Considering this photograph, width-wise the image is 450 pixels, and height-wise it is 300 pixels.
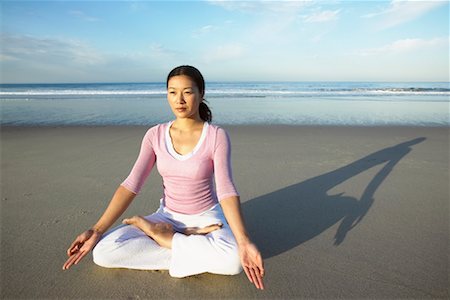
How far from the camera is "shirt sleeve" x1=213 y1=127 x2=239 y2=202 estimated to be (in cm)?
222

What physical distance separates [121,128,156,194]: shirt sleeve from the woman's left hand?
38.8 inches

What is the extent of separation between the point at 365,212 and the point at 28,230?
348cm

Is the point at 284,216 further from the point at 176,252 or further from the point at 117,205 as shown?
the point at 117,205

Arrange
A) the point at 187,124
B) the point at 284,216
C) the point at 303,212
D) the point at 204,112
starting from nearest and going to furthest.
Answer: the point at 187,124, the point at 204,112, the point at 284,216, the point at 303,212

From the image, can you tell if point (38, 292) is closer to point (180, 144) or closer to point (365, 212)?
point (180, 144)

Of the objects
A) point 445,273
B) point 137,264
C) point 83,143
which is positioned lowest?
point 445,273

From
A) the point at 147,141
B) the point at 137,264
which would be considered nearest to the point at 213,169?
the point at 147,141

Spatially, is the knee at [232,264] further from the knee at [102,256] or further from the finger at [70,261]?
the finger at [70,261]

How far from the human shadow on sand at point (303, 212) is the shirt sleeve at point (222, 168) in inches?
31.5

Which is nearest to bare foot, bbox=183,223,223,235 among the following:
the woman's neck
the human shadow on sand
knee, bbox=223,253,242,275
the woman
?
the woman

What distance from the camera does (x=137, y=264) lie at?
7.40 feet

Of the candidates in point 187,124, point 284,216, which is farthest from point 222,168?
point 284,216

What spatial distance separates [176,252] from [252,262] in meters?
0.55

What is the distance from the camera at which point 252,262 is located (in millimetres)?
1910
